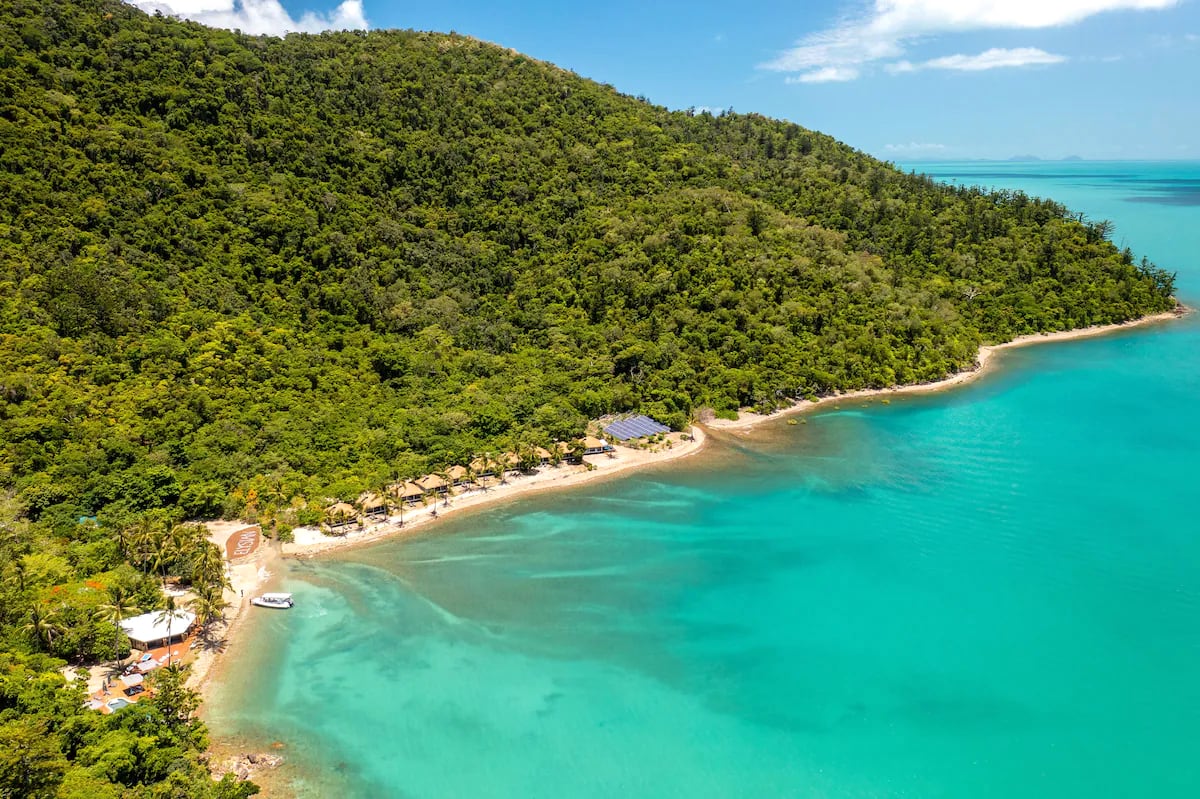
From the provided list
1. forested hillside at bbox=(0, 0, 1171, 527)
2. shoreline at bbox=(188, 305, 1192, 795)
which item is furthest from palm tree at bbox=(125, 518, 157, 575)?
shoreline at bbox=(188, 305, 1192, 795)

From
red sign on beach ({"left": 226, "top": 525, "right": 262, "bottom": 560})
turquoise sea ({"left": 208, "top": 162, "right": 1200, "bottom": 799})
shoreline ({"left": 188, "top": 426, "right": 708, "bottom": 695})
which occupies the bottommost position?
turquoise sea ({"left": 208, "top": 162, "right": 1200, "bottom": 799})

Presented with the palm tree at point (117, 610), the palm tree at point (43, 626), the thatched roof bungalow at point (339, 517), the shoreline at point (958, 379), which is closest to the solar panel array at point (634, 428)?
the shoreline at point (958, 379)

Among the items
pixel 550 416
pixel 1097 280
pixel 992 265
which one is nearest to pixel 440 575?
pixel 550 416

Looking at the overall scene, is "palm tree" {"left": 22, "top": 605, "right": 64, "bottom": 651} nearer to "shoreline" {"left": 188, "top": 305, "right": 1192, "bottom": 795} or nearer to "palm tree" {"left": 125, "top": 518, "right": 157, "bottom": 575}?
"shoreline" {"left": 188, "top": 305, "right": 1192, "bottom": 795}

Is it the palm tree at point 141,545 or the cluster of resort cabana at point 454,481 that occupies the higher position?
the palm tree at point 141,545

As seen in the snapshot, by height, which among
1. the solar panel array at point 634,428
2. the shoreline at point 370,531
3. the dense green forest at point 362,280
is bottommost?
the shoreline at point 370,531

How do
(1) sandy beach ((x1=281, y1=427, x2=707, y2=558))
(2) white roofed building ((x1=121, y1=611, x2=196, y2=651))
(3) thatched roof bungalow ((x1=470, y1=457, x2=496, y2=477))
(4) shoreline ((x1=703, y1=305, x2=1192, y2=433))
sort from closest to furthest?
(2) white roofed building ((x1=121, y1=611, x2=196, y2=651)), (1) sandy beach ((x1=281, y1=427, x2=707, y2=558)), (3) thatched roof bungalow ((x1=470, y1=457, x2=496, y2=477)), (4) shoreline ((x1=703, y1=305, x2=1192, y2=433))

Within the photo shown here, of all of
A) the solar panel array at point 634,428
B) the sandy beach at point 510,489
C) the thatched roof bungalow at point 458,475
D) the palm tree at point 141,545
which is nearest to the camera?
the palm tree at point 141,545

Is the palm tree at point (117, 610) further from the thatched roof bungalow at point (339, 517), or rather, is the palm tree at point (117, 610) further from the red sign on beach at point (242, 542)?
the thatched roof bungalow at point (339, 517)
